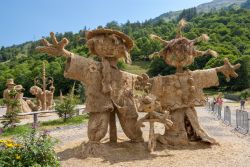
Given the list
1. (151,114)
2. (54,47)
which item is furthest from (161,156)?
(54,47)

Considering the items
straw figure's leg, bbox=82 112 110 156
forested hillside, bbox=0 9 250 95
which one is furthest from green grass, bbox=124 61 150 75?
straw figure's leg, bbox=82 112 110 156

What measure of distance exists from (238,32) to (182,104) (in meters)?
91.0

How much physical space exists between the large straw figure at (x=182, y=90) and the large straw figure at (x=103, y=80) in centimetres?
75

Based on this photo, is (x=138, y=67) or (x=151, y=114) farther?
(x=138, y=67)

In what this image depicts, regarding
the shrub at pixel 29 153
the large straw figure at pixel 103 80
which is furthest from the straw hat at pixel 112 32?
the shrub at pixel 29 153

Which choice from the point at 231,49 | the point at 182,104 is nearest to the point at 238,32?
the point at 231,49

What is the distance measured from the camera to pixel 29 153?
627cm

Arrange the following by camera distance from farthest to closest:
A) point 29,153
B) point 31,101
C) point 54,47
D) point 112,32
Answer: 1. point 31,101
2. point 112,32
3. point 54,47
4. point 29,153

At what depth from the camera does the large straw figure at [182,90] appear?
9688 millimetres

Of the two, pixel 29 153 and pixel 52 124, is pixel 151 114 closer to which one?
pixel 29 153

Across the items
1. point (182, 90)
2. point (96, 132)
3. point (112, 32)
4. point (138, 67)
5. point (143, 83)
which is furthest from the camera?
point (138, 67)

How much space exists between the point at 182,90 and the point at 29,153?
4604mm

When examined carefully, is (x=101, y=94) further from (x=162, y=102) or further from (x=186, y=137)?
(x=186, y=137)

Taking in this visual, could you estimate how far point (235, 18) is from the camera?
11794 centimetres
